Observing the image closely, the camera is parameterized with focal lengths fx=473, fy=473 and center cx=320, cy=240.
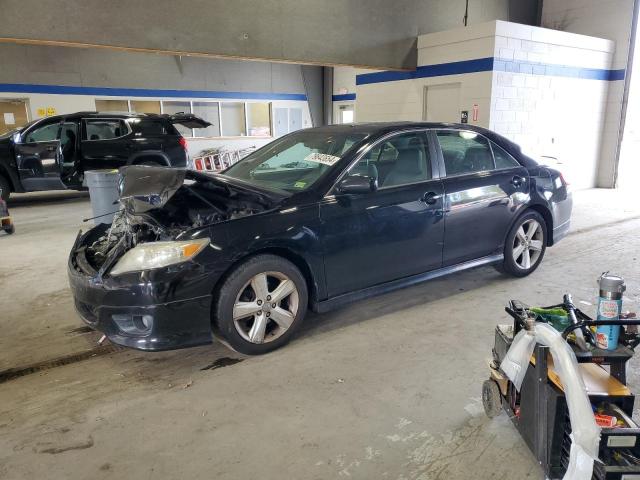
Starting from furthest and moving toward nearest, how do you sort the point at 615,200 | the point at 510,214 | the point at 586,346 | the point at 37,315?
the point at 615,200 → the point at 510,214 → the point at 37,315 → the point at 586,346

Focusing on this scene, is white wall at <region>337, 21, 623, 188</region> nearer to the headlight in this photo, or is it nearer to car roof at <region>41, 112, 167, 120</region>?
car roof at <region>41, 112, 167, 120</region>

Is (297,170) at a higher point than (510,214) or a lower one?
higher

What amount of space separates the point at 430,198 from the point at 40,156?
7490 millimetres

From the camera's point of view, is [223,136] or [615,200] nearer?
[615,200]

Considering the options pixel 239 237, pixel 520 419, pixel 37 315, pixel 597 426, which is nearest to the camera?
pixel 597 426

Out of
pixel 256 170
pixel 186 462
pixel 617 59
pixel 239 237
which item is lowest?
pixel 186 462

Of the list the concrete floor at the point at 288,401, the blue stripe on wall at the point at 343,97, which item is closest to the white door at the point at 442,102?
the concrete floor at the point at 288,401

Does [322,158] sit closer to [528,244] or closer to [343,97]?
[528,244]

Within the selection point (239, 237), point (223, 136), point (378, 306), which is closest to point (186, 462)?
point (239, 237)

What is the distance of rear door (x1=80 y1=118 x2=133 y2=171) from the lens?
8617 millimetres

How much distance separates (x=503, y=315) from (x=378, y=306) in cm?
95

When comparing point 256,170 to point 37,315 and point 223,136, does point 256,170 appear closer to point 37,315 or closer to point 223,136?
point 37,315

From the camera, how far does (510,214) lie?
4082 mm

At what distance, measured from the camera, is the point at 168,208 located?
303 cm
